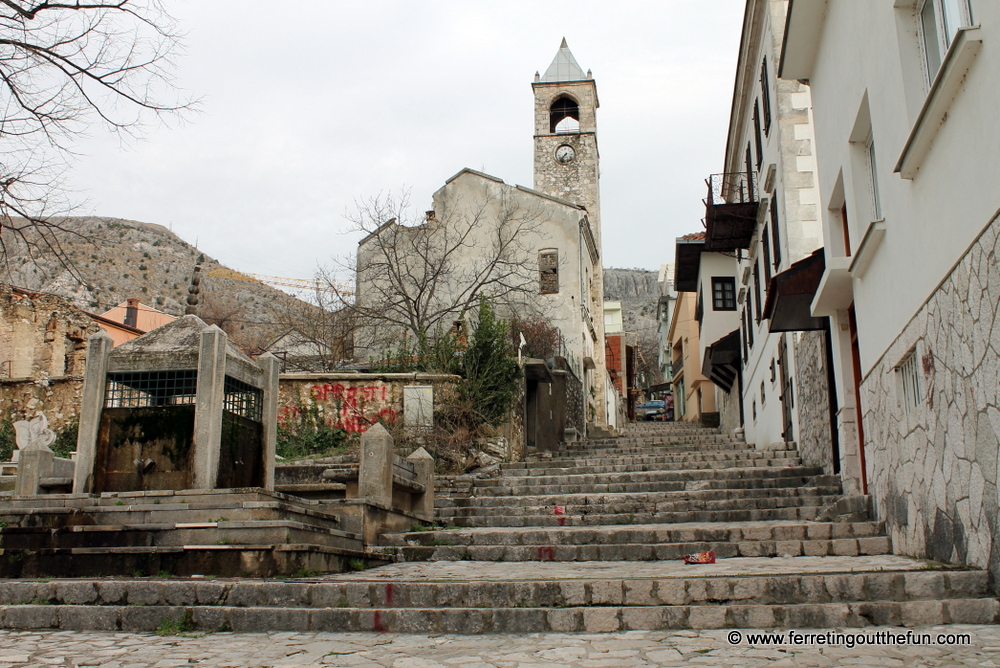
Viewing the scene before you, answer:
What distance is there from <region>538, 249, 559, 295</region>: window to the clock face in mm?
15886

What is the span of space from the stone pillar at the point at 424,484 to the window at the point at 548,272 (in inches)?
671

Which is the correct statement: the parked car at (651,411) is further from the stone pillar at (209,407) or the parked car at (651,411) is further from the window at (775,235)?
the stone pillar at (209,407)

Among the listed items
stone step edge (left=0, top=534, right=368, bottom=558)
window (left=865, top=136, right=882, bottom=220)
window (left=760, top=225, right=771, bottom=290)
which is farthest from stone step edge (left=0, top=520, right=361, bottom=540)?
window (left=760, top=225, right=771, bottom=290)

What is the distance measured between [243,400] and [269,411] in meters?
0.43

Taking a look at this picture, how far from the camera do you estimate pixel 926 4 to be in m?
6.71

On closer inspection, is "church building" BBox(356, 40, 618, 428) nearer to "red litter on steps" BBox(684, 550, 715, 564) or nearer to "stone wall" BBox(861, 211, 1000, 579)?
"red litter on steps" BBox(684, 550, 715, 564)

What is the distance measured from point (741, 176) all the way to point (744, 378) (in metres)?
5.65

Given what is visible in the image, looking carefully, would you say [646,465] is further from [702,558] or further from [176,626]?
[176,626]

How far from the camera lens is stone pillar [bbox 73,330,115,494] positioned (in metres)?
9.30

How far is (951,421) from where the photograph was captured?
625cm

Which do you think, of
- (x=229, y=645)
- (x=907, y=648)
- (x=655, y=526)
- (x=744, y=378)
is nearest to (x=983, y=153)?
(x=907, y=648)

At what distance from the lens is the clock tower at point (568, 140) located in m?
43.9

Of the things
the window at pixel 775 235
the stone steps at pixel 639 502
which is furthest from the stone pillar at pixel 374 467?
the window at pixel 775 235

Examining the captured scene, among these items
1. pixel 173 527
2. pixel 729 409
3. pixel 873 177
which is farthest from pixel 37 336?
pixel 873 177
